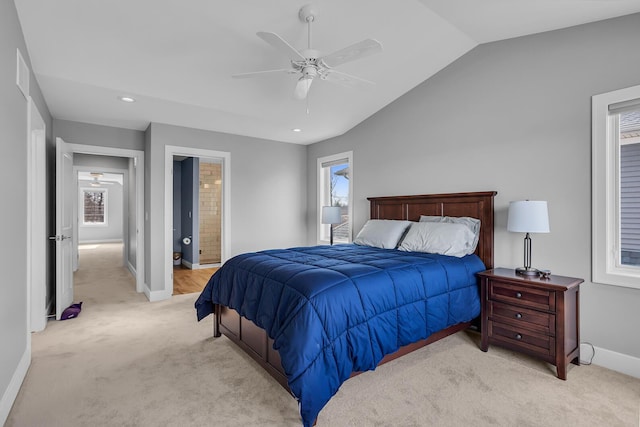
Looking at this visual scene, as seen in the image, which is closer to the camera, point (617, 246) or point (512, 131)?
point (617, 246)

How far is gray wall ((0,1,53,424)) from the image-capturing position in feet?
6.45

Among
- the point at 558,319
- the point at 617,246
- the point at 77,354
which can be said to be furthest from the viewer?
the point at 77,354

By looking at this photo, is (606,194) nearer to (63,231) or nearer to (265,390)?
(265,390)

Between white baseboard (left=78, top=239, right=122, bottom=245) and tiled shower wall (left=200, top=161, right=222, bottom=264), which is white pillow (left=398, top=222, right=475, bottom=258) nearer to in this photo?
tiled shower wall (left=200, top=161, right=222, bottom=264)

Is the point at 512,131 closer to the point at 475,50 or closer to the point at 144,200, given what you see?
the point at 475,50

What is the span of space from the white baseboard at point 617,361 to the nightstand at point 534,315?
157 mm

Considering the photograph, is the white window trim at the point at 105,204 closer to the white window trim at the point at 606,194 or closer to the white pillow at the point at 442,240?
the white pillow at the point at 442,240

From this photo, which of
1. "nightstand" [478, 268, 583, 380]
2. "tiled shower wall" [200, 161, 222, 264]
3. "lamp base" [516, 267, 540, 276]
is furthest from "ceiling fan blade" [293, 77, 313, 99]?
"tiled shower wall" [200, 161, 222, 264]

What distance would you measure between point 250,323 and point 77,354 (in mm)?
1604

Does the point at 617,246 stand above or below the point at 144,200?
below

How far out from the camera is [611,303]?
261cm

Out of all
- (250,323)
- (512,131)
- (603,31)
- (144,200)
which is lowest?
(250,323)

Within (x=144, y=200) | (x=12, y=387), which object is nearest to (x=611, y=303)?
(x=12, y=387)

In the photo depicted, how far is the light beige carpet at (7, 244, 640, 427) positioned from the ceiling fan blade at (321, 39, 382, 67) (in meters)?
2.36
